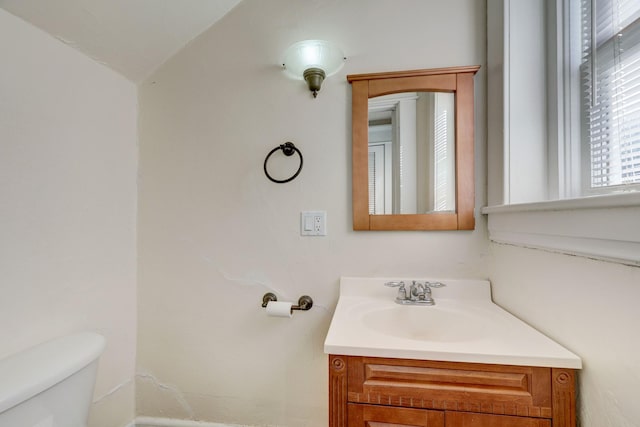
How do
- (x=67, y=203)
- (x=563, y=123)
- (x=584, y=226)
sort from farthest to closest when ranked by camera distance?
(x=67, y=203) → (x=563, y=123) → (x=584, y=226)

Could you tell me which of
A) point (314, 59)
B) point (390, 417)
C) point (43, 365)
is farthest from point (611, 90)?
point (43, 365)

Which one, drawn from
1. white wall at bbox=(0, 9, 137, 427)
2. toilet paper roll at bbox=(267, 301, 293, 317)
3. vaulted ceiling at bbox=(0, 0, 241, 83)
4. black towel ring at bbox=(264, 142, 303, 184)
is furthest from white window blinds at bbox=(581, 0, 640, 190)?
white wall at bbox=(0, 9, 137, 427)

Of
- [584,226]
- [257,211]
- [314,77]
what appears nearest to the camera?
[584,226]

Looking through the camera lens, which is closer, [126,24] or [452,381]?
[452,381]

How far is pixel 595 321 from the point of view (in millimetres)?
618

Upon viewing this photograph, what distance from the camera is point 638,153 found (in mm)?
663

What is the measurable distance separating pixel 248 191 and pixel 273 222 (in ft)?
0.61

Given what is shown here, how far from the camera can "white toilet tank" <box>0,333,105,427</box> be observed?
0.71m

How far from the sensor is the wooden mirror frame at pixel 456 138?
3.65 feet

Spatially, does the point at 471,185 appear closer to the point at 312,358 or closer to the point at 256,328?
the point at 312,358

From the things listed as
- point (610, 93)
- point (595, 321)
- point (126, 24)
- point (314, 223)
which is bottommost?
point (595, 321)

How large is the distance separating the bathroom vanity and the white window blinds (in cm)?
50

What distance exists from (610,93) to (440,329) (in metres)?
0.87

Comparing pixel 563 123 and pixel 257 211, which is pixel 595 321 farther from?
pixel 257 211
